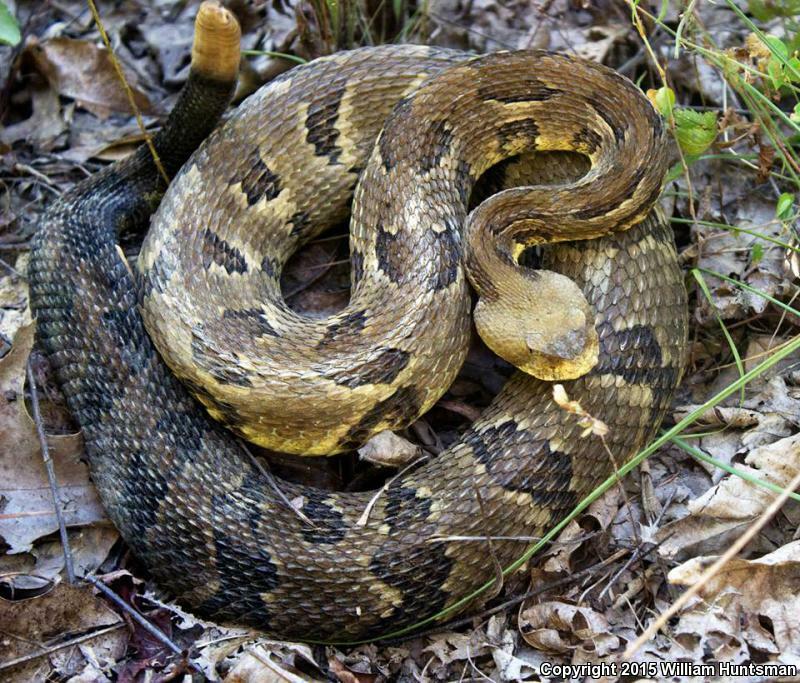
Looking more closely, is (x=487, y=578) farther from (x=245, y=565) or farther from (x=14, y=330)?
(x=14, y=330)

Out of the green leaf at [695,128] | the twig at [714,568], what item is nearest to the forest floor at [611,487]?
the green leaf at [695,128]

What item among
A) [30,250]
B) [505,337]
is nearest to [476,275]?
[505,337]

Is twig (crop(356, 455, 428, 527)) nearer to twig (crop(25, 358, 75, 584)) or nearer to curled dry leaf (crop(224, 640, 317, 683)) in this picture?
curled dry leaf (crop(224, 640, 317, 683))

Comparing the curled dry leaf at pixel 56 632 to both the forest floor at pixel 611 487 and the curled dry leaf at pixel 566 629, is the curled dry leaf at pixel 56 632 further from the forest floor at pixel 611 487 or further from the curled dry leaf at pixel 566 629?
the curled dry leaf at pixel 566 629

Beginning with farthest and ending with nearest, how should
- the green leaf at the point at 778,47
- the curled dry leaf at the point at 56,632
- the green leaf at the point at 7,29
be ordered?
the green leaf at the point at 7,29
the green leaf at the point at 778,47
the curled dry leaf at the point at 56,632

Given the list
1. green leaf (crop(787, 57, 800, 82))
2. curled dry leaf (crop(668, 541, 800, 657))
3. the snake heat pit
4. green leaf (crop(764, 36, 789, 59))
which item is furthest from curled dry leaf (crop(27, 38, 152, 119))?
curled dry leaf (crop(668, 541, 800, 657))

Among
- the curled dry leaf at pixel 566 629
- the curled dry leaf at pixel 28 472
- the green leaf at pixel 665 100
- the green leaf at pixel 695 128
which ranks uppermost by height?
the green leaf at pixel 665 100
